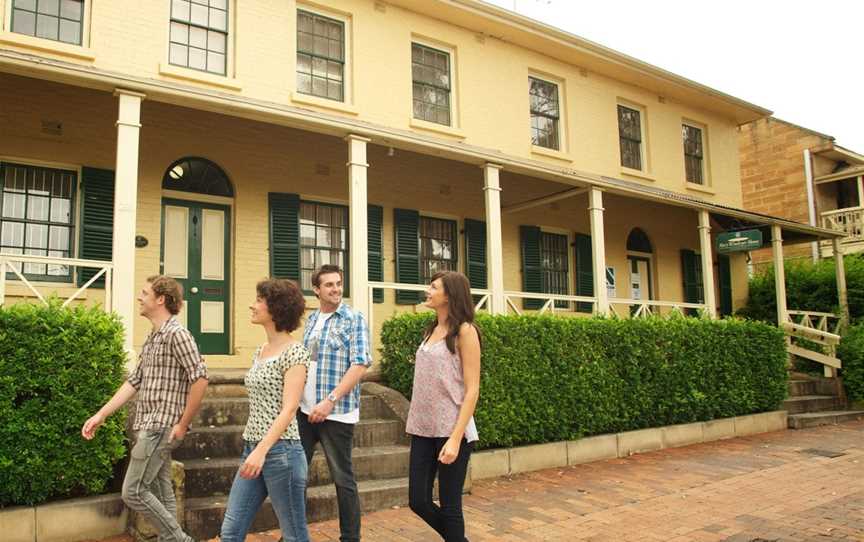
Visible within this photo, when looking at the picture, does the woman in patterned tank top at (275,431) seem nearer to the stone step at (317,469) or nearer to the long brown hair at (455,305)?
the long brown hair at (455,305)

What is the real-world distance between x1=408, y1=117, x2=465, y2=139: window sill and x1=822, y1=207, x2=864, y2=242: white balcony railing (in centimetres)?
1421

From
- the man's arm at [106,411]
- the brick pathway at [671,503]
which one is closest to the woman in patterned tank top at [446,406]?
the brick pathway at [671,503]

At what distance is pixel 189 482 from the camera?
17.9 ft

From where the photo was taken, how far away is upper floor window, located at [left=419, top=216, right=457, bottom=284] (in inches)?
464

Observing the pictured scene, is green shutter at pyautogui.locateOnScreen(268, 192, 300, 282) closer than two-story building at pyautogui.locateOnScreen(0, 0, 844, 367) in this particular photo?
No

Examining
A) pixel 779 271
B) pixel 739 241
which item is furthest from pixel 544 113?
pixel 779 271

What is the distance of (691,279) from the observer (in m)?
15.9

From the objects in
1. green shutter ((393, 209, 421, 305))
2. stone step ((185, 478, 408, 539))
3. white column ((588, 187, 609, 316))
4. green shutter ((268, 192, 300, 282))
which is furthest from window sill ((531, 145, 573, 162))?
stone step ((185, 478, 408, 539))

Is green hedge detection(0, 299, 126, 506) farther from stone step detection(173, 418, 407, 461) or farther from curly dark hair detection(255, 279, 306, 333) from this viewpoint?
curly dark hair detection(255, 279, 306, 333)

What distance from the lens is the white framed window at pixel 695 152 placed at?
49.9 feet

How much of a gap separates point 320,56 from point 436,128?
212cm

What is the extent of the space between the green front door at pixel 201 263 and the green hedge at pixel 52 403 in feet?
12.9

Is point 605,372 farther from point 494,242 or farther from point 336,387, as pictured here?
point 336,387

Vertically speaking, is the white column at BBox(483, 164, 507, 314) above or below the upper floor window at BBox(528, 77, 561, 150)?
below
